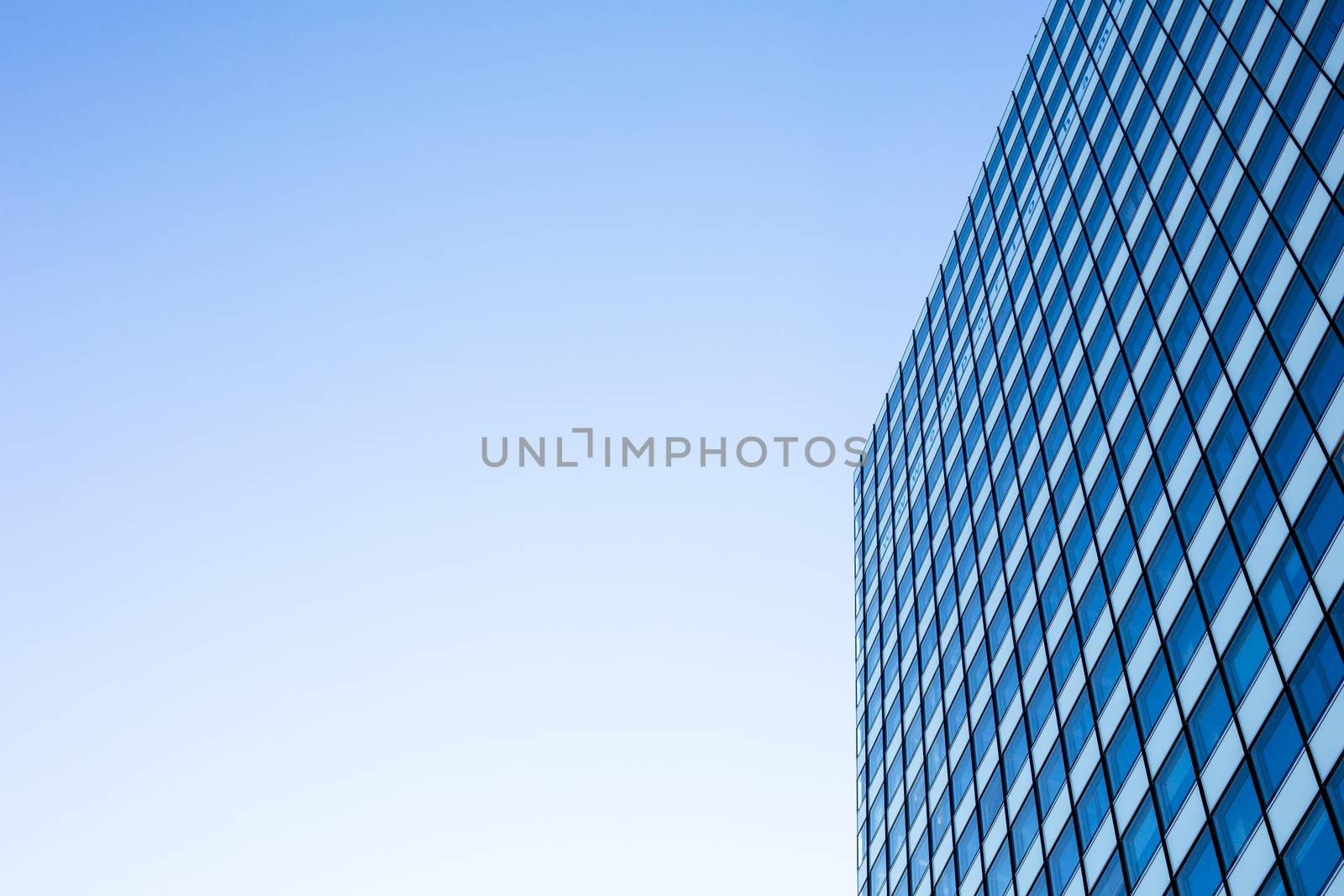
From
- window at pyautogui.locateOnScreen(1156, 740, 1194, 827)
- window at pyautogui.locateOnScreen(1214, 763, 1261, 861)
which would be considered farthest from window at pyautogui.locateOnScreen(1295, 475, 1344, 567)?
window at pyautogui.locateOnScreen(1156, 740, 1194, 827)

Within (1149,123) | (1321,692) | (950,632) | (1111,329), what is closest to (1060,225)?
(1149,123)

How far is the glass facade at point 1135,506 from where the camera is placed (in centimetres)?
2873

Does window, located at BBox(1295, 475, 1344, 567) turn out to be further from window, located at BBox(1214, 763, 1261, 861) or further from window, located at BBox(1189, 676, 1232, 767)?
window, located at BBox(1214, 763, 1261, 861)

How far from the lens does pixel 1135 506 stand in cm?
3775

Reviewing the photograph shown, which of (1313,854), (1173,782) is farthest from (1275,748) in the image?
(1173,782)

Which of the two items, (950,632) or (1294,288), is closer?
(1294,288)

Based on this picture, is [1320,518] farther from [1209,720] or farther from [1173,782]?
[1173,782]

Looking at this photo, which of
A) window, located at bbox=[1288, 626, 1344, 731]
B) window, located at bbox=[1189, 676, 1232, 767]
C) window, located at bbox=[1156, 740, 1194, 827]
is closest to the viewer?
window, located at bbox=[1288, 626, 1344, 731]

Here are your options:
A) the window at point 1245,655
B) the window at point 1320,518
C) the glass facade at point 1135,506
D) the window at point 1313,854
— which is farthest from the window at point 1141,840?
the window at point 1320,518

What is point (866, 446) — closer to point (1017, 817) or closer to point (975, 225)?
point (975, 225)

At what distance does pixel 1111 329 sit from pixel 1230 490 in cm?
1197

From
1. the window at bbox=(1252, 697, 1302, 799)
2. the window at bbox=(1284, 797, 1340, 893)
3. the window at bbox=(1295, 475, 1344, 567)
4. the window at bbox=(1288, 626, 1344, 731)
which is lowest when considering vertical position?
the window at bbox=(1284, 797, 1340, 893)

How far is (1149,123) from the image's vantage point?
47062mm

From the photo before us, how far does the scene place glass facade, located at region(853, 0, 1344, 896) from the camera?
94.3ft
